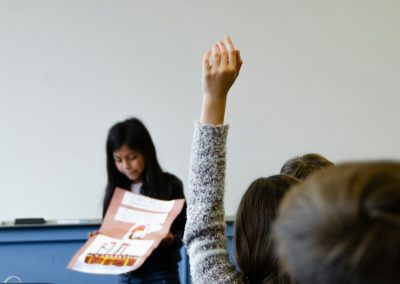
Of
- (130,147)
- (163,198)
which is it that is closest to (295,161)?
(163,198)

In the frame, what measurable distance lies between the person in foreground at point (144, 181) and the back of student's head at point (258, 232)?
3.42 ft

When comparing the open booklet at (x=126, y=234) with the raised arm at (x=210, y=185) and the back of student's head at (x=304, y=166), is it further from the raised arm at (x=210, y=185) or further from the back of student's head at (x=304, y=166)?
the raised arm at (x=210, y=185)

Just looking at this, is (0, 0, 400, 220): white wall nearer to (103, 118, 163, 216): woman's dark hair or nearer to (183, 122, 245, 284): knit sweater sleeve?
(103, 118, 163, 216): woman's dark hair

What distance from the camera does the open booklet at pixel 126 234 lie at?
5.57 feet

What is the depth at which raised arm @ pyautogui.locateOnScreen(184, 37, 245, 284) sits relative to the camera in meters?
0.75

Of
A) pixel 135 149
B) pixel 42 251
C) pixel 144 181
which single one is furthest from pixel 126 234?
pixel 42 251

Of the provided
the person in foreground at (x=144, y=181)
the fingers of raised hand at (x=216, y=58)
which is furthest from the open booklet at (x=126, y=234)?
the fingers of raised hand at (x=216, y=58)

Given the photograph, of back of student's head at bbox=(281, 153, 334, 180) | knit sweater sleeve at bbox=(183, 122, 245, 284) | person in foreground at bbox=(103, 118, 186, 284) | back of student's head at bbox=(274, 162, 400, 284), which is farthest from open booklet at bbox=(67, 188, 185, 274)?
back of student's head at bbox=(274, 162, 400, 284)

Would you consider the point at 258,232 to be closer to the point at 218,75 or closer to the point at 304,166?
the point at 218,75

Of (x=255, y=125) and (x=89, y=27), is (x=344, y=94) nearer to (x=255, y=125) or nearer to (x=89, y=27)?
(x=255, y=125)

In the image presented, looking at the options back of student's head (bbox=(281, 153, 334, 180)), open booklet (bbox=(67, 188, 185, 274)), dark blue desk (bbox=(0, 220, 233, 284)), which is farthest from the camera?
dark blue desk (bbox=(0, 220, 233, 284))

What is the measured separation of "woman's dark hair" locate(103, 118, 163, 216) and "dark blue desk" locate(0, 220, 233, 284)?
64 centimetres

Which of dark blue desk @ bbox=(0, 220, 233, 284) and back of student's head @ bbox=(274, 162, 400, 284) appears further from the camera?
dark blue desk @ bbox=(0, 220, 233, 284)

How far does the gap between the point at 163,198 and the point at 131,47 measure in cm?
110
